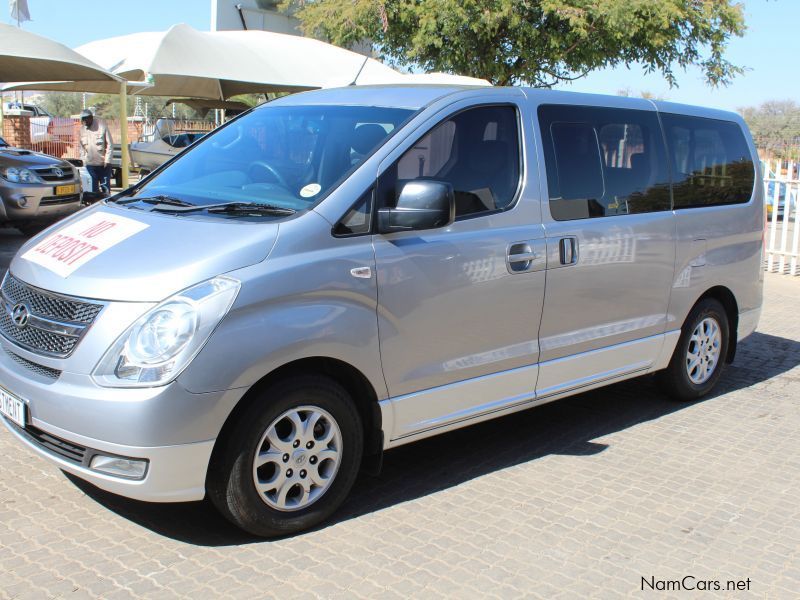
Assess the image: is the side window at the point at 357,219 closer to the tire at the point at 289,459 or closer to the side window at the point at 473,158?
the side window at the point at 473,158

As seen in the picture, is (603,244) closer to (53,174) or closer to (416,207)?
(416,207)

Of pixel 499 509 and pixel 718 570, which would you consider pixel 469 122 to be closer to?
pixel 499 509

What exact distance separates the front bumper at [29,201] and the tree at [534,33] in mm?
9048

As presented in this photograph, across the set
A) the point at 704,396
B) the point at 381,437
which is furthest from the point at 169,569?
the point at 704,396

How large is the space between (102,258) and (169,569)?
134 cm

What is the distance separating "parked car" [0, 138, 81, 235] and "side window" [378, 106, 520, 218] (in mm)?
8966

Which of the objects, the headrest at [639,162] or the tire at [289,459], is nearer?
the tire at [289,459]

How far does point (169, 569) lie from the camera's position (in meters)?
3.44

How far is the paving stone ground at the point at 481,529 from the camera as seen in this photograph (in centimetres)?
339

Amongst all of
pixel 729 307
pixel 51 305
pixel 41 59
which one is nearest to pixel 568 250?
pixel 729 307

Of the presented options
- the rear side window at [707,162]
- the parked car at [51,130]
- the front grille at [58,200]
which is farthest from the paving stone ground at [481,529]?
the parked car at [51,130]

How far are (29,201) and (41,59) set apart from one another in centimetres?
211

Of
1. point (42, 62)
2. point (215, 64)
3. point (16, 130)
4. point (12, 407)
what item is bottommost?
point (12, 407)

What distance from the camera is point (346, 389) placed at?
12.7 feet
